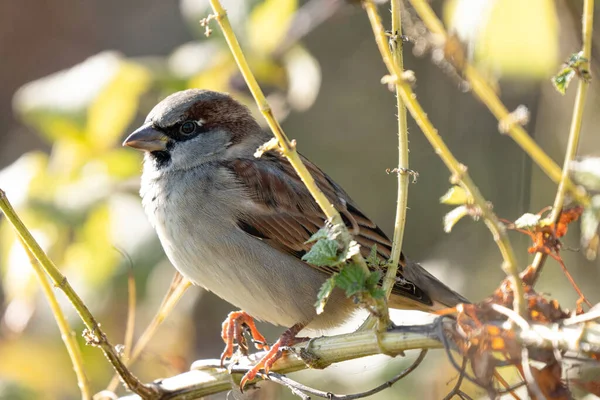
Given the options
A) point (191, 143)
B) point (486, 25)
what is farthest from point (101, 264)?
point (486, 25)

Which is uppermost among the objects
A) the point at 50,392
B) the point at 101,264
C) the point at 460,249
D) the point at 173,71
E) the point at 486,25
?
the point at 460,249

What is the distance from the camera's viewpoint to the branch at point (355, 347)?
133 cm

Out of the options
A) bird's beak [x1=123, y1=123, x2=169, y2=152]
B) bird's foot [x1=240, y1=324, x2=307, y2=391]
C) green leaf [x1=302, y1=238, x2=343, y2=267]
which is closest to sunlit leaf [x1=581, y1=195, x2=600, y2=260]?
green leaf [x1=302, y1=238, x2=343, y2=267]

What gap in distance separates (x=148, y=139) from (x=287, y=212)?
0.54m

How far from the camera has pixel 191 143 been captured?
114 inches

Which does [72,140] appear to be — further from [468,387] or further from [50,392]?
[468,387]

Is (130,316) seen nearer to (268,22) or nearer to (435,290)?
(268,22)

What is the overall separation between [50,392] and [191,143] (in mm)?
982

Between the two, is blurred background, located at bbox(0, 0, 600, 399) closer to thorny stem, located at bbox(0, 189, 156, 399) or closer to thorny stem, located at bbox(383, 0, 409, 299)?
thorny stem, located at bbox(383, 0, 409, 299)

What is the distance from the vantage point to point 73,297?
1741 mm

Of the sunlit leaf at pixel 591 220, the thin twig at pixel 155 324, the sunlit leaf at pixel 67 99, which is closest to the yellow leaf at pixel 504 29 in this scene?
the sunlit leaf at pixel 591 220

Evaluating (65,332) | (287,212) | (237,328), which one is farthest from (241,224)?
(65,332)

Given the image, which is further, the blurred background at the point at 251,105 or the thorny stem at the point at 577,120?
the blurred background at the point at 251,105

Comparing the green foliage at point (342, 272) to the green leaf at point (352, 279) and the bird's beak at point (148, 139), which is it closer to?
the green leaf at point (352, 279)
